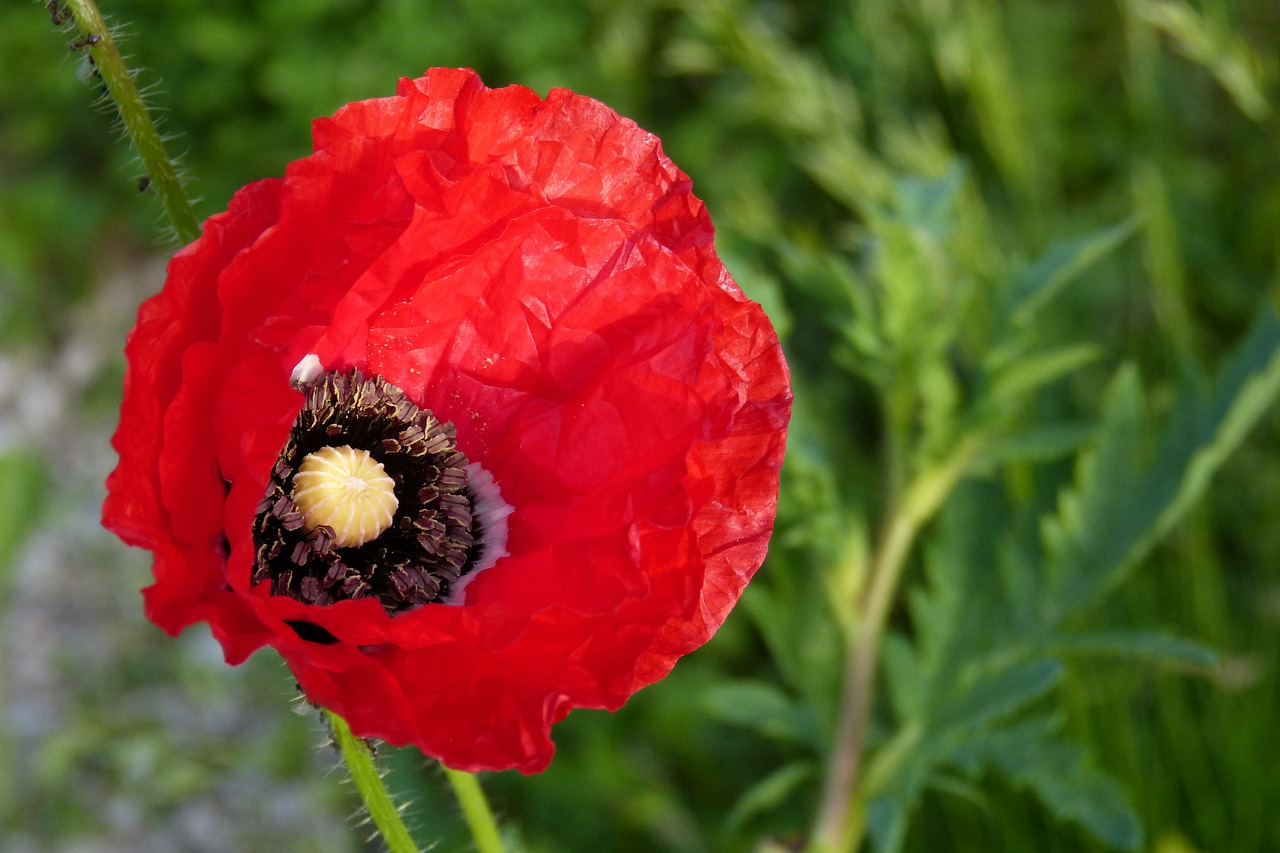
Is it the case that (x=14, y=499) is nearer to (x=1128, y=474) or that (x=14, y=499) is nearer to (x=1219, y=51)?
(x=1128, y=474)

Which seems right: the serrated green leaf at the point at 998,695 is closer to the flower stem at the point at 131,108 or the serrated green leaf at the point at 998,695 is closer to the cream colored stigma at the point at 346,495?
the cream colored stigma at the point at 346,495

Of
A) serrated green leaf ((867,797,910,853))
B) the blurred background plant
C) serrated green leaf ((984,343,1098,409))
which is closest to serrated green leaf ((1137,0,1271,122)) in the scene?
the blurred background plant

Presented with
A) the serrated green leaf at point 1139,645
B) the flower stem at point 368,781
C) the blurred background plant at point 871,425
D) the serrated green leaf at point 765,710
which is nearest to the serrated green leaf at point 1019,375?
the blurred background plant at point 871,425

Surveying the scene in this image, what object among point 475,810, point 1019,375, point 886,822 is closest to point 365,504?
point 475,810

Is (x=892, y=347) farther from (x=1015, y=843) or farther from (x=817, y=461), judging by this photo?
(x=1015, y=843)

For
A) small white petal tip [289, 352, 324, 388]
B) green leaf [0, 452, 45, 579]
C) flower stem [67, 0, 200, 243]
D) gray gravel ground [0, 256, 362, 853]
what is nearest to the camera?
flower stem [67, 0, 200, 243]

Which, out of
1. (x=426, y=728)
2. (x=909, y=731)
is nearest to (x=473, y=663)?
(x=426, y=728)

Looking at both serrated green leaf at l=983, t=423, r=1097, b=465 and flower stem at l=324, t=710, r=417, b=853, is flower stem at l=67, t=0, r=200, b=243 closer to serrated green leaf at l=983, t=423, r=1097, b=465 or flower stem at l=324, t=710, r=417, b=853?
flower stem at l=324, t=710, r=417, b=853
